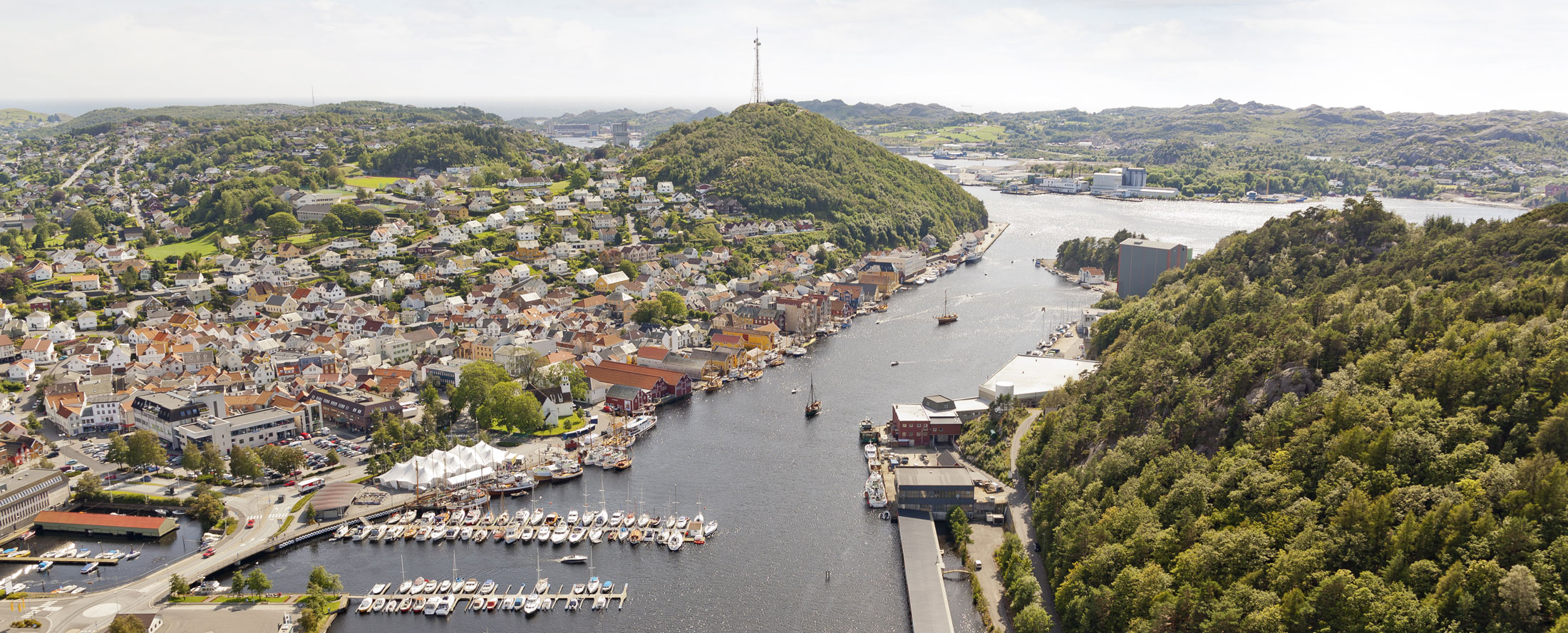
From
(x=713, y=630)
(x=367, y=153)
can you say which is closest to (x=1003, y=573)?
(x=713, y=630)

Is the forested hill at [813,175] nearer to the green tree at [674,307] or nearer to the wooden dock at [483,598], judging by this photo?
the green tree at [674,307]

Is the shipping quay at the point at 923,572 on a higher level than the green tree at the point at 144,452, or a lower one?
lower

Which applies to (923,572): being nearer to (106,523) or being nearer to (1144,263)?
(106,523)

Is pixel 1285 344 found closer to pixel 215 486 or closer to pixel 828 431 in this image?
pixel 828 431

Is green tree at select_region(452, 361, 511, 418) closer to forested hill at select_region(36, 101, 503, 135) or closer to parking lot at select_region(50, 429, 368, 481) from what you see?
parking lot at select_region(50, 429, 368, 481)

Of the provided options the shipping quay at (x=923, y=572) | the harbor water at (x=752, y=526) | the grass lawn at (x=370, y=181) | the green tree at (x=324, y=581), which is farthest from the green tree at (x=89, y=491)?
the grass lawn at (x=370, y=181)

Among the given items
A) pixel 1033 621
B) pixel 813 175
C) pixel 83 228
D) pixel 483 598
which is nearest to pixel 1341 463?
pixel 1033 621
